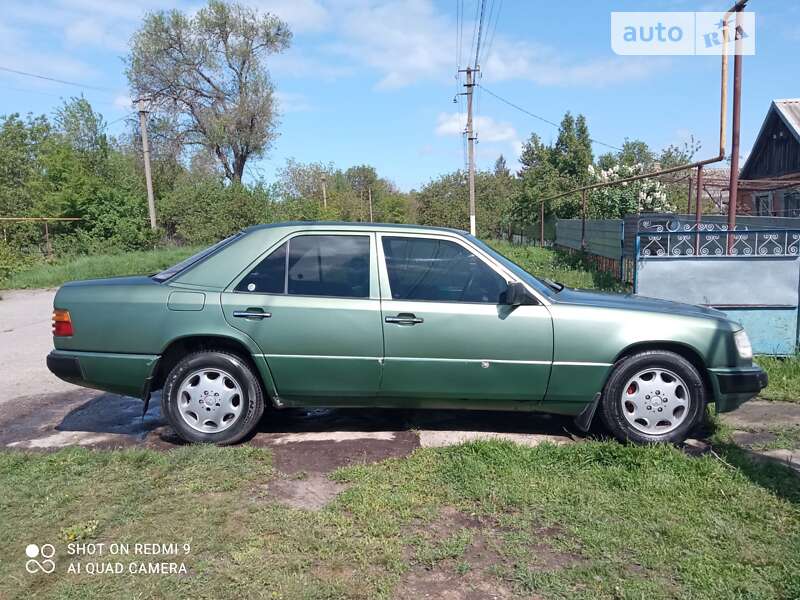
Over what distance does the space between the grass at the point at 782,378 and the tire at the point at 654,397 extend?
182cm

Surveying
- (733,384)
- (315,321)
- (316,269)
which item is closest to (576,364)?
(733,384)

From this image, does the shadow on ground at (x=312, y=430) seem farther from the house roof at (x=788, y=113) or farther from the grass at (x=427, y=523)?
the house roof at (x=788, y=113)

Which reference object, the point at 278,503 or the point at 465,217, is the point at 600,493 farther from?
the point at 465,217

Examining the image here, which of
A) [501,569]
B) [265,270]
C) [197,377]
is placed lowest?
[501,569]

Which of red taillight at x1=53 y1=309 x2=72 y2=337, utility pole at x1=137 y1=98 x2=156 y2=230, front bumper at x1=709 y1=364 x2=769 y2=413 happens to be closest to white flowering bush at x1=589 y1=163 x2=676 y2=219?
front bumper at x1=709 y1=364 x2=769 y2=413

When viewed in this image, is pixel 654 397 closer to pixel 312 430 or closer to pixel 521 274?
pixel 521 274

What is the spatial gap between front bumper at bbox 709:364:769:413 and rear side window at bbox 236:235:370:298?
2608 mm

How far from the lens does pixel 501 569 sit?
293cm

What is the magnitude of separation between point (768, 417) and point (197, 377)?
464cm

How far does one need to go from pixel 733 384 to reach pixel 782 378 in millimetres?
2203

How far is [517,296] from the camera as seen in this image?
4.38m

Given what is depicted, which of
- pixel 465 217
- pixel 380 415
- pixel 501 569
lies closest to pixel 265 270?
pixel 380 415

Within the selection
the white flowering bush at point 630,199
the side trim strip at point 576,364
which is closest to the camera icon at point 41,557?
the side trim strip at point 576,364

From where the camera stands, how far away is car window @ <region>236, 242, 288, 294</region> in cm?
462
